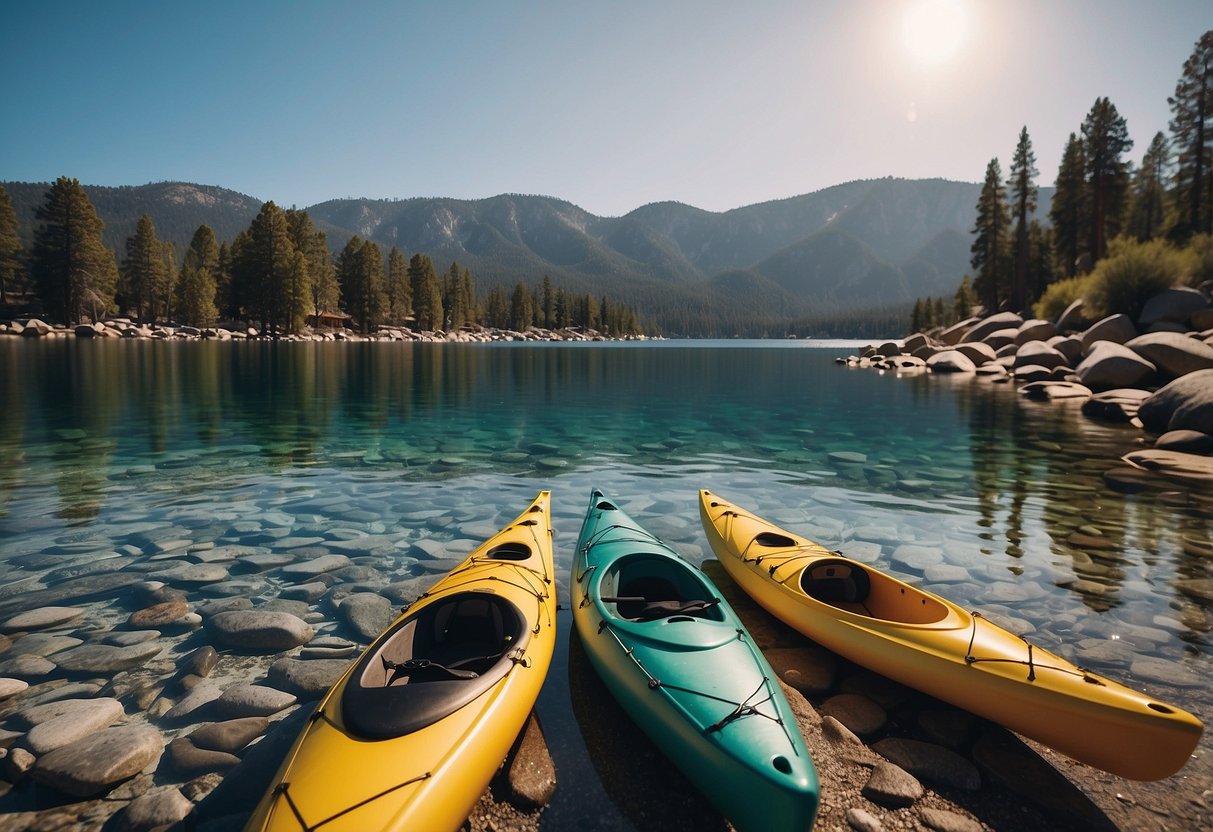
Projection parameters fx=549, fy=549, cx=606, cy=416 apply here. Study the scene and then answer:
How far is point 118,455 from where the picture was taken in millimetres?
14883

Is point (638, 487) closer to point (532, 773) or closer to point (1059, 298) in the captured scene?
point (532, 773)

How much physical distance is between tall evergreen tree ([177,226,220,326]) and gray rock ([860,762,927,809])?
9135cm

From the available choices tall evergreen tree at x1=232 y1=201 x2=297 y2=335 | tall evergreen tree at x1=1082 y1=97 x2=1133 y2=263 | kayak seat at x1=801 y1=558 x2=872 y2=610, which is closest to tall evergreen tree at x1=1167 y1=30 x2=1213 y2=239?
tall evergreen tree at x1=1082 y1=97 x2=1133 y2=263

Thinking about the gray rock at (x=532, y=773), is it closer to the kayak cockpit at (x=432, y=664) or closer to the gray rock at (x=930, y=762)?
the kayak cockpit at (x=432, y=664)

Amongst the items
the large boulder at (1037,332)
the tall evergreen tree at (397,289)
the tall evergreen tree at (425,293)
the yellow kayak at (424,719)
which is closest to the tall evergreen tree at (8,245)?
the tall evergreen tree at (397,289)

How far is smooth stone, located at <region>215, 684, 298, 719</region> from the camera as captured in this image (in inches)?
198

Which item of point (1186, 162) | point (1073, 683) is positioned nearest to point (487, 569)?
point (1073, 683)

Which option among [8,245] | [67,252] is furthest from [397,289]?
[8,245]

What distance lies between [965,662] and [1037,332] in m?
48.1

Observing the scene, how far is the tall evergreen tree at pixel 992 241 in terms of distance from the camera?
192 ft

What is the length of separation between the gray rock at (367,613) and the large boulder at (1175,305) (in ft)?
137

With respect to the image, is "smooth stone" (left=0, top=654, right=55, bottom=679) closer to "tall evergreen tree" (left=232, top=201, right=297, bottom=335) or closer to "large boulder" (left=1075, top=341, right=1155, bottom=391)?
"large boulder" (left=1075, top=341, right=1155, bottom=391)

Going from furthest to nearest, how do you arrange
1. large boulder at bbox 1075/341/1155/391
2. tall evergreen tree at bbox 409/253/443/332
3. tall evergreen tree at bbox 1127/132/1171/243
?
1. tall evergreen tree at bbox 409/253/443/332
2. tall evergreen tree at bbox 1127/132/1171/243
3. large boulder at bbox 1075/341/1155/391

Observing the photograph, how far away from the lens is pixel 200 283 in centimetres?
7331
